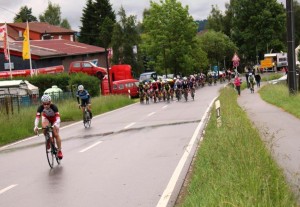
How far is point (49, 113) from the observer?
12.8 meters

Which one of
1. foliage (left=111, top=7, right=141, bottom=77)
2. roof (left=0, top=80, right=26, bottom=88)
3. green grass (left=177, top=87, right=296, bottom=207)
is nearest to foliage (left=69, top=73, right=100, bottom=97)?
roof (left=0, top=80, right=26, bottom=88)

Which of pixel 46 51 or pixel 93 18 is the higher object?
pixel 93 18

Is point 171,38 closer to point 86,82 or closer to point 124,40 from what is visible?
point 124,40

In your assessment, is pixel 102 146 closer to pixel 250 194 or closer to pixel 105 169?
pixel 105 169

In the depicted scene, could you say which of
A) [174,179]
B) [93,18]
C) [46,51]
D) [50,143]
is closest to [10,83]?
[46,51]

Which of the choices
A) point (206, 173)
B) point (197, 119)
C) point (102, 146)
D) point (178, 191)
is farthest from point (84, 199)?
point (197, 119)

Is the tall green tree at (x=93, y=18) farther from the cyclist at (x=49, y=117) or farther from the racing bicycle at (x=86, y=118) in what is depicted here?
the cyclist at (x=49, y=117)

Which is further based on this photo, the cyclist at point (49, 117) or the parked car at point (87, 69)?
the parked car at point (87, 69)

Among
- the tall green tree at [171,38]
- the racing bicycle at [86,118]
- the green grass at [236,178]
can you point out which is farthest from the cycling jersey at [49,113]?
the tall green tree at [171,38]

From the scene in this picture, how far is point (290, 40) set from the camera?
29516mm

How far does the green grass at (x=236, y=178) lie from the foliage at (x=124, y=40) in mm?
65182

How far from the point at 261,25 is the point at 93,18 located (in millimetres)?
31826

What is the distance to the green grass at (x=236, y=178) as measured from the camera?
615cm

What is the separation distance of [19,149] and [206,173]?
9482 millimetres
